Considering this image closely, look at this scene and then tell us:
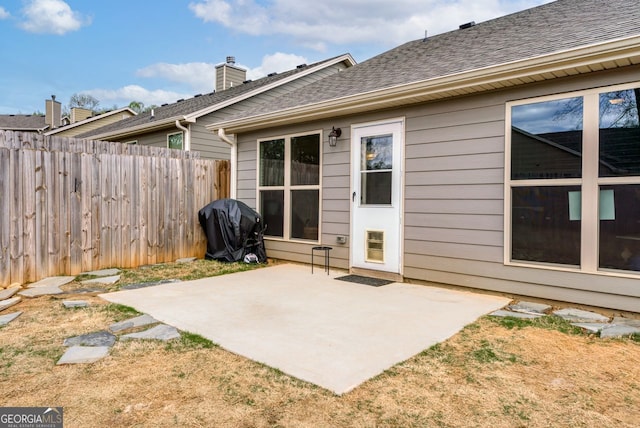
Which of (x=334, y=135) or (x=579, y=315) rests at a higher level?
(x=334, y=135)

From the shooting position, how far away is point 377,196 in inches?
200

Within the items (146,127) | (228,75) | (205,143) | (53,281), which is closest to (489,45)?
(53,281)

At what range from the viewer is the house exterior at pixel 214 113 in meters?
9.09

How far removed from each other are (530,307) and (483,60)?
2585mm

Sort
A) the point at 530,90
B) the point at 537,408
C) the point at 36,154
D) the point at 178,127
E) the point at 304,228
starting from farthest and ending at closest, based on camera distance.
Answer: the point at 178,127 < the point at 304,228 < the point at 36,154 < the point at 530,90 < the point at 537,408

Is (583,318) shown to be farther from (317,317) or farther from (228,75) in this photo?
(228,75)

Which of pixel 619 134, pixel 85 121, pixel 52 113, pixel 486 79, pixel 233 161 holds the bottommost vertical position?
pixel 619 134

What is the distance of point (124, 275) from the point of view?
203 inches

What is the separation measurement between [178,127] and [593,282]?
8363 millimetres

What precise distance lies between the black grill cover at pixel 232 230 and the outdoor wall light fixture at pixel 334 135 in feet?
5.83

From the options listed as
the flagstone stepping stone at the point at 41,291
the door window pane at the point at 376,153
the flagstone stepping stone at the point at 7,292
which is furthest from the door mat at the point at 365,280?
the flagstone stepping stone at the point at 7,292

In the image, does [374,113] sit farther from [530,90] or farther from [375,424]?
[375,424]

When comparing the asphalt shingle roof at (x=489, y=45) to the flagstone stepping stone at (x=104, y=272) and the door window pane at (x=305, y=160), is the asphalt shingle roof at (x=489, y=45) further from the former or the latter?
the flagstone stepping stone at (x=104, y=272)

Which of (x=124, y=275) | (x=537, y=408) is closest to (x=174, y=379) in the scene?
(x=537, y=408)
